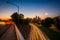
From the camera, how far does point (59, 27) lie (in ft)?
→ 123

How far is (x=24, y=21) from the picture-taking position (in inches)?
3258

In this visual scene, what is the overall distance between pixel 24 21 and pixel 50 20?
76.7 feet

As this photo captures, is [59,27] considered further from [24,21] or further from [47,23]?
[24,21]

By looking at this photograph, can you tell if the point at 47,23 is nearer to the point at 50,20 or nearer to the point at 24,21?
the point at 50,20

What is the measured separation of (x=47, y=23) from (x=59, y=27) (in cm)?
2398

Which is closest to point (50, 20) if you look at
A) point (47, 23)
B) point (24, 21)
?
point (47, 23)

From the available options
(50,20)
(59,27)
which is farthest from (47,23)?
(59,27)

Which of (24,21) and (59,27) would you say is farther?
(24,21)

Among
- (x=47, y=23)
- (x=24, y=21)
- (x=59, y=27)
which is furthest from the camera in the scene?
(x=24, y=21)

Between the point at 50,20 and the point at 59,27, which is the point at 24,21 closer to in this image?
the point at 50,20

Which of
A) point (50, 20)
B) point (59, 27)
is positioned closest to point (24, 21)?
point (50, 20)

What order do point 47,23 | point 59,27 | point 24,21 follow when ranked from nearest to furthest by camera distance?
point 59,27 < point 47,23 < point 24,21

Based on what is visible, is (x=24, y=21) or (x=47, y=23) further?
(x=24, y=21)

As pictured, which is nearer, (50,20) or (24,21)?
(50,20)
